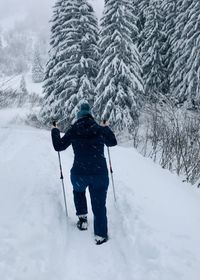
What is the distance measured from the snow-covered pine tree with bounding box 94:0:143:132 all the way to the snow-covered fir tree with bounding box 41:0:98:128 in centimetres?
85

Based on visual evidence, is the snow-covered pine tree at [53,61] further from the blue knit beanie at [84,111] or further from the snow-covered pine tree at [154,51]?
the blue knit beanie at [84,111]

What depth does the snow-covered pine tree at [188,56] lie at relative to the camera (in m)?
23.6

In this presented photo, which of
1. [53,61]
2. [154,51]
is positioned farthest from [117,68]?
[154,51]

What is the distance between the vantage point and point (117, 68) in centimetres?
2106

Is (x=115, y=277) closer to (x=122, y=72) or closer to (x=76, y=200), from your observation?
(x=76, y=200)

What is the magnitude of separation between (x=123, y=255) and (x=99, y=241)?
1.64 ft

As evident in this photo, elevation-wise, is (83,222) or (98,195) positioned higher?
(98,195)

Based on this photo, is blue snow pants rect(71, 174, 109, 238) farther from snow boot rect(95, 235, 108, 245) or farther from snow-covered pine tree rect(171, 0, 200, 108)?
snow-covered pine tree rect(171, 0, 200, 108)

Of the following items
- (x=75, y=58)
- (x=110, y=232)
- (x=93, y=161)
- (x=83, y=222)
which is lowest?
(x=110, y=232)

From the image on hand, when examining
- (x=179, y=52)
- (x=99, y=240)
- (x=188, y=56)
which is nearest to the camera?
(x=99, y=240)

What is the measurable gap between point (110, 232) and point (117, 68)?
1671 cm

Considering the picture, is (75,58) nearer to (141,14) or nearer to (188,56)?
(188,56)

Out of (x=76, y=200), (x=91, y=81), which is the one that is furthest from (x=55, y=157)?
(x=91, y=81)

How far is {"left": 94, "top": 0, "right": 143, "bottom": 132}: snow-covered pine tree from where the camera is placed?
20.8 m
